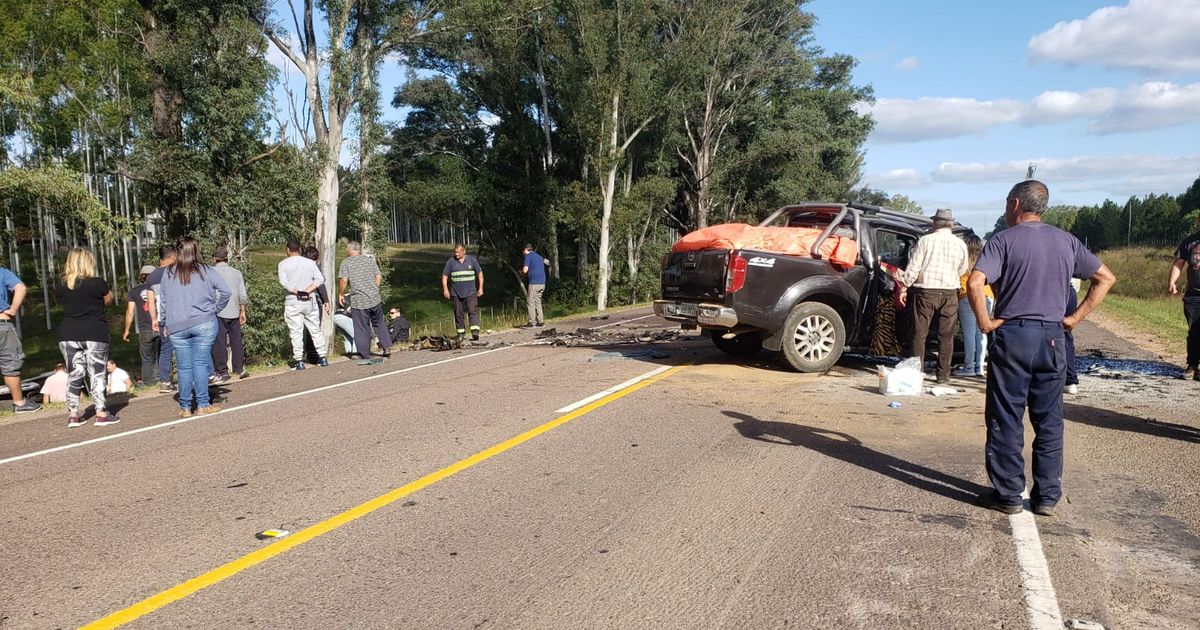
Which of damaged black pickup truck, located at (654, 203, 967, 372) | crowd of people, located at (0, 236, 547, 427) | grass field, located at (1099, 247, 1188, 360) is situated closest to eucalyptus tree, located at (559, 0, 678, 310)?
crowd of people, located at (0, 236, 547, 427)

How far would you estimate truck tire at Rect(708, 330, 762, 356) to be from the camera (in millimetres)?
11648

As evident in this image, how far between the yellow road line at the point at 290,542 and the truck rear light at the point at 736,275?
347 cm

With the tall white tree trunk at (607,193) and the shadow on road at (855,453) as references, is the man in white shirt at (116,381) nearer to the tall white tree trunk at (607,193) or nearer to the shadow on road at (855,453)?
the shadow on road at (855,453)

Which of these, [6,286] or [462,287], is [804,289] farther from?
[6,286]

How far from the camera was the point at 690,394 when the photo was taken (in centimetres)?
871

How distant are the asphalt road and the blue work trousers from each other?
0.74 feet

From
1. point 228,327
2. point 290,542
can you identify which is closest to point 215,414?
point 228,327

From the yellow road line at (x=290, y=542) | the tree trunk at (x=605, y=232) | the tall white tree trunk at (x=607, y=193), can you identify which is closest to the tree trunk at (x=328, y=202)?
the yellow road line at (x=290, y=542)

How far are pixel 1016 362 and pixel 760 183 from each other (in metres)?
42.4

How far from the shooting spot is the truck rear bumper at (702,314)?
973 centimetres

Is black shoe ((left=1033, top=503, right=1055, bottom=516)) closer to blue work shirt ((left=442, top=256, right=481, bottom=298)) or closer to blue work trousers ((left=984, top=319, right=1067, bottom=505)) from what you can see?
blue work trousers ((left=984, top=319, right=1067, bottom=505))

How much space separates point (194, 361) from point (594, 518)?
5.83 m

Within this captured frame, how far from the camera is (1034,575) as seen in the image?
384 centimetres

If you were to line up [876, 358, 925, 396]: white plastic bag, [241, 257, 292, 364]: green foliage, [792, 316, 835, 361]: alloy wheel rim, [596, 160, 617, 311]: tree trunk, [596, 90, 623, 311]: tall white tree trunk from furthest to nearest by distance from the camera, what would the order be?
1. [596, 160, 617, 311]: tree trunk
2. [596, 90, 623, 311]: tall white tree trunk
3. [241, 257, 292, 364]: green foliage
4. [792, 316, 835, 361]: alloy wheel rim
5. [876, 358, 925, 396]: white plastic bag
